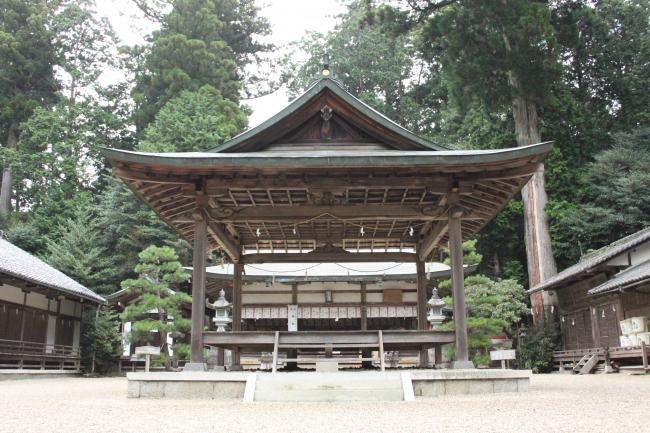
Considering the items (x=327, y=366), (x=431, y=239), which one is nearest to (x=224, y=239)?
(x=327, y=366)

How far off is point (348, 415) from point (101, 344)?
2223 cm

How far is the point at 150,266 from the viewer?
22281 millimetres

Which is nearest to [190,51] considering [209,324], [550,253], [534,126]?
[209,324]

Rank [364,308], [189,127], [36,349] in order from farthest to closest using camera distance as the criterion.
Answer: [189,127]
[36,349]
[364,308]

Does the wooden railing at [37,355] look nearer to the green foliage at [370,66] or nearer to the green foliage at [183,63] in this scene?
the green foliage at [183,63]

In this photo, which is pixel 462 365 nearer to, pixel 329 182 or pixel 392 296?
pixel 329 182

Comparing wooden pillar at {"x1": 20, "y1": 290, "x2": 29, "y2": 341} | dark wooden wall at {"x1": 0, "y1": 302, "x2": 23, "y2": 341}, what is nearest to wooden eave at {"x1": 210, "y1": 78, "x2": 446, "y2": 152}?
dark wooden wall at {"x1": 0, "y1": 302, "x2": 23, "y2": 341}

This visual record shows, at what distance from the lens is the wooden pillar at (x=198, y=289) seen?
1029 centimetres

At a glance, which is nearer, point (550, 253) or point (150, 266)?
point (150, 266)

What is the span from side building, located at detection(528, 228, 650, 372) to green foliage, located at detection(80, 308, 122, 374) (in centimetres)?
1856

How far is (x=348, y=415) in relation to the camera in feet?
23.7

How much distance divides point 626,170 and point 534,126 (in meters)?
4.93

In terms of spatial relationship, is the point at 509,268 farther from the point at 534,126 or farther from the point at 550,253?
the point at 534,126

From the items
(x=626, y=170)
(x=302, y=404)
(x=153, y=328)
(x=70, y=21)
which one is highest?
(x=70, y=21)
